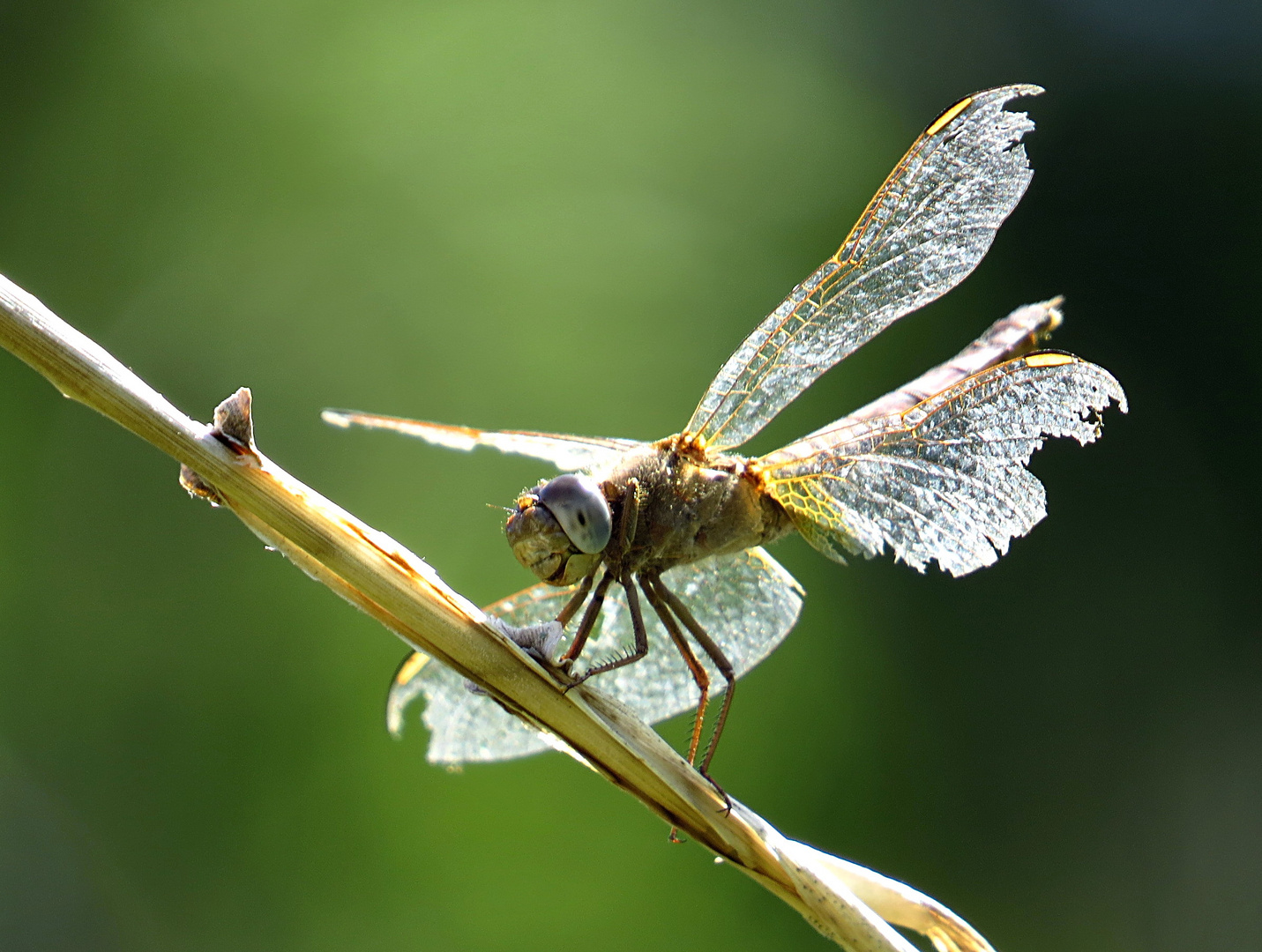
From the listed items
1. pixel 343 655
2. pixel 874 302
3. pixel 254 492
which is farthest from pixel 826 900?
pixel 343 655

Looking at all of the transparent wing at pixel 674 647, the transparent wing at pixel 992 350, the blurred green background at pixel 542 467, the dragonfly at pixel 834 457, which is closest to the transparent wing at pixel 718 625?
the transparent wing at pixel 674 647

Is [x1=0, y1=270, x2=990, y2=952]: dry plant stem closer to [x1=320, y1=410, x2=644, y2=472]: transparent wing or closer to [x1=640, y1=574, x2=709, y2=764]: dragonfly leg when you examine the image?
[x1=640, y1=574, x2=709, y2=764]: dragonfly leg

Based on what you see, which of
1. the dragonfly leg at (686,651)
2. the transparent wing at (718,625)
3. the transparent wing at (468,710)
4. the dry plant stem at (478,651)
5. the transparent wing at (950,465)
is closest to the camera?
the dry plant stem at (478,651)

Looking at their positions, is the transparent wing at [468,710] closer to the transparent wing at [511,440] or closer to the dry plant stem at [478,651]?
the transparent wing at [511,440]

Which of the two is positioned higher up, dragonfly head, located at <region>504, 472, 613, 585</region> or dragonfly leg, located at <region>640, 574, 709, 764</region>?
dragonfly head, located at <region>504, 472, 613, 585</region>

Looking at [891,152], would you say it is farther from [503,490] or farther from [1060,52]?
[503,490]

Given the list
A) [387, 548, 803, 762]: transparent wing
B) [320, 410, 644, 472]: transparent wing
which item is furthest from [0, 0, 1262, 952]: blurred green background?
[320, 410, 644, 472]: transparent wing

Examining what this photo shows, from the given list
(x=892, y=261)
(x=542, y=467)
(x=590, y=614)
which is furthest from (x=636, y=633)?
(x=542, y=467)
